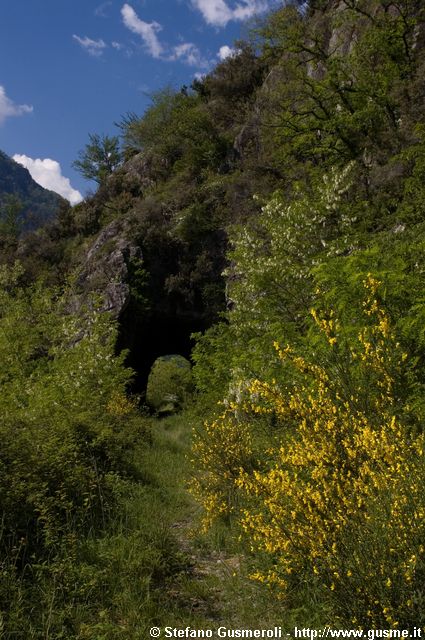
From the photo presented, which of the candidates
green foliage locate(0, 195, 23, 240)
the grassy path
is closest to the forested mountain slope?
the grassy path

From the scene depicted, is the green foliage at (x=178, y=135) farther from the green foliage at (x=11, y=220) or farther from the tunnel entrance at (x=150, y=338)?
the green foliage at (x=11, y=220)

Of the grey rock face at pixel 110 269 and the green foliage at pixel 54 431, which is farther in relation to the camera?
the grey rock face at pixel 110 269

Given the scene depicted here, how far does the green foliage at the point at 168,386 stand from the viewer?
A: 26.9 metres

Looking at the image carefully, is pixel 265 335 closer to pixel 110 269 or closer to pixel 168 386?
pixel 110 269

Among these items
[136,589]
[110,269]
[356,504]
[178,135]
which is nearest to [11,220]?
[178,135]

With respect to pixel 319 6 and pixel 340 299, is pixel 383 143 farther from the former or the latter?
pixel 319 6

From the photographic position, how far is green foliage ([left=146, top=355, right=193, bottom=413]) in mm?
26875

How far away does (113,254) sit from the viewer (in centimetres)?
2138

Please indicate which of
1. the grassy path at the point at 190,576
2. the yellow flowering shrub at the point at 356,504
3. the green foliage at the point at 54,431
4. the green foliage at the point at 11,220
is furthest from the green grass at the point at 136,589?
the green foliage at the point at 11,220

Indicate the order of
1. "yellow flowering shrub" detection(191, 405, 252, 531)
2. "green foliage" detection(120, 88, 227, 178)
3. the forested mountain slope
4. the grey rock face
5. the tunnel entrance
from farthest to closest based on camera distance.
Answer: "green foliage" detection(120, 88, 227, 178) → the tunnel entrance → the grey rock face → "yellow flowering shrub" detection(191, 405, 252, 531) → the forested mountain slope

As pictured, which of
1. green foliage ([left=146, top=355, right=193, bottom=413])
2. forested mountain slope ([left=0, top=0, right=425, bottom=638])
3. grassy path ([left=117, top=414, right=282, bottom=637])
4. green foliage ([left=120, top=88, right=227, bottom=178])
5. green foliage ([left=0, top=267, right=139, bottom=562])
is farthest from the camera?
green foliage ([left=146, top=355, right=193, bottom=413])

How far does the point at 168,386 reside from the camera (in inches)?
1203

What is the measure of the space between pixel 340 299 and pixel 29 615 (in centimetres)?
459

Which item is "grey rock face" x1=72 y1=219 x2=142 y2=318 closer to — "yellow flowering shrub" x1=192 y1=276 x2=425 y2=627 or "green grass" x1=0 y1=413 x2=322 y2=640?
"green grass" x1=0 y1=413 x2=322 y2=640
